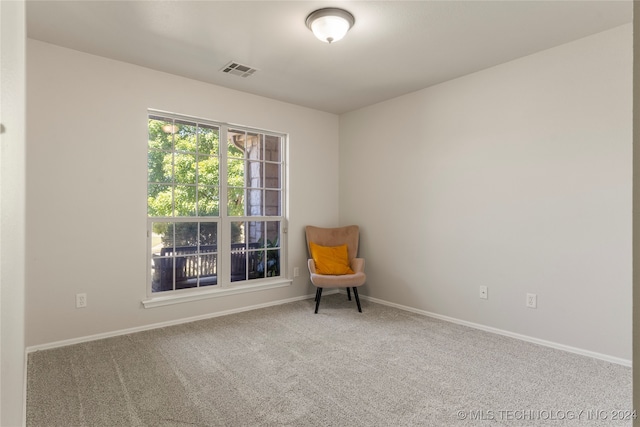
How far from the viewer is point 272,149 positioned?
4.37 metres

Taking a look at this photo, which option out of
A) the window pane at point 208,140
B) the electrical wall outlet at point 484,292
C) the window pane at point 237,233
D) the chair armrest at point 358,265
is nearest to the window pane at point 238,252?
the window pane at point 237,233

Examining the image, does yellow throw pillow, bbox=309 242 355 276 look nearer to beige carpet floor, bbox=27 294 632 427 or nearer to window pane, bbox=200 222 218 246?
beige carpet floor, bbox=27 294 632 427

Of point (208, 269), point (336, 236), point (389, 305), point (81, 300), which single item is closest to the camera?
point (81, 300)

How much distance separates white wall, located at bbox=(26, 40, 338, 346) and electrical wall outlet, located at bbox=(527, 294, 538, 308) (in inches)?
119

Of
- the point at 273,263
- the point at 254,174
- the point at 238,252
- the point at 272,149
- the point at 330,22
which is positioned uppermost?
the point at 330,22

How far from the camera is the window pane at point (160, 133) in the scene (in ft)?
11.4

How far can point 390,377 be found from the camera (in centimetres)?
237

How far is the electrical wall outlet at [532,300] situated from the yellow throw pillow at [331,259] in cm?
178

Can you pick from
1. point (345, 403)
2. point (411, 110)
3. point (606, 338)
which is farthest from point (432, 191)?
point (345, 403)

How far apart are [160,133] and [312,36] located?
182cm

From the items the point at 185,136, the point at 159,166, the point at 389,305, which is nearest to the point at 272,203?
the point at 185,136

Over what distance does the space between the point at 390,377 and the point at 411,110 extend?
9.34ft

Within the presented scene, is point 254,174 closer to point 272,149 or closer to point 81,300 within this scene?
point 272,149

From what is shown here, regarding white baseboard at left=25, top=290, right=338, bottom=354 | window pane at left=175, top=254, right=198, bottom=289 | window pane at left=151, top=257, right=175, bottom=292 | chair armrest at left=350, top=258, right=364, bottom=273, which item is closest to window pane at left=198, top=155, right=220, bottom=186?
window pane at left=175, top=254, right=198, bottom=289
